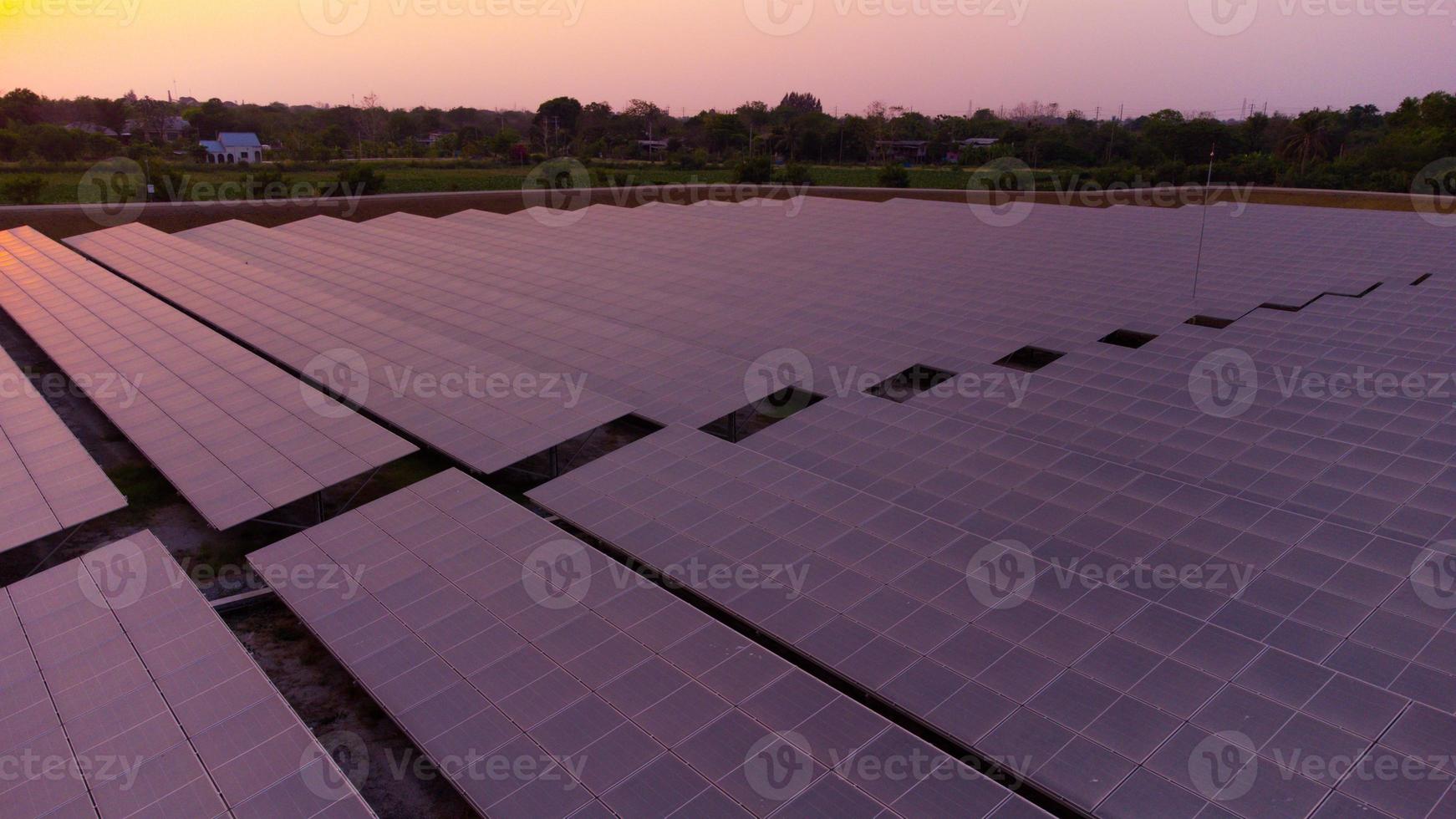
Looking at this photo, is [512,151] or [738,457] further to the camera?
[512,151]

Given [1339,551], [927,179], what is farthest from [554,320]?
[927,179]

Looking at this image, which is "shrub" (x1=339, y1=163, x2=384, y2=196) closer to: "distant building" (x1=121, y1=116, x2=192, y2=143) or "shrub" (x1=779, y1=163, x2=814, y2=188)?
"shrub" (x1=779, y1=163, x2=814, y2=188)

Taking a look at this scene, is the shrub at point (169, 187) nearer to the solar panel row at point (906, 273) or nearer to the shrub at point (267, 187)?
the shrub at point (267, 187)

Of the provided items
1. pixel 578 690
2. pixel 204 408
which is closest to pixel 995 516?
pixel 578 690

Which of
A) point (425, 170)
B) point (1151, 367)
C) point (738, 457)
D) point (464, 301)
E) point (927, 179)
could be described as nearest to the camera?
point (738, 457)

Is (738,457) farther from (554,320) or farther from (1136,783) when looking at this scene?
(554,320)

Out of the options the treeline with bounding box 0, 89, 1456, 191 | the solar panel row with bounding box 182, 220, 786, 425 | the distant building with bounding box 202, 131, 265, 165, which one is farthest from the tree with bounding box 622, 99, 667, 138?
the solar panel row with bounding box 182, 220, 786, 425
